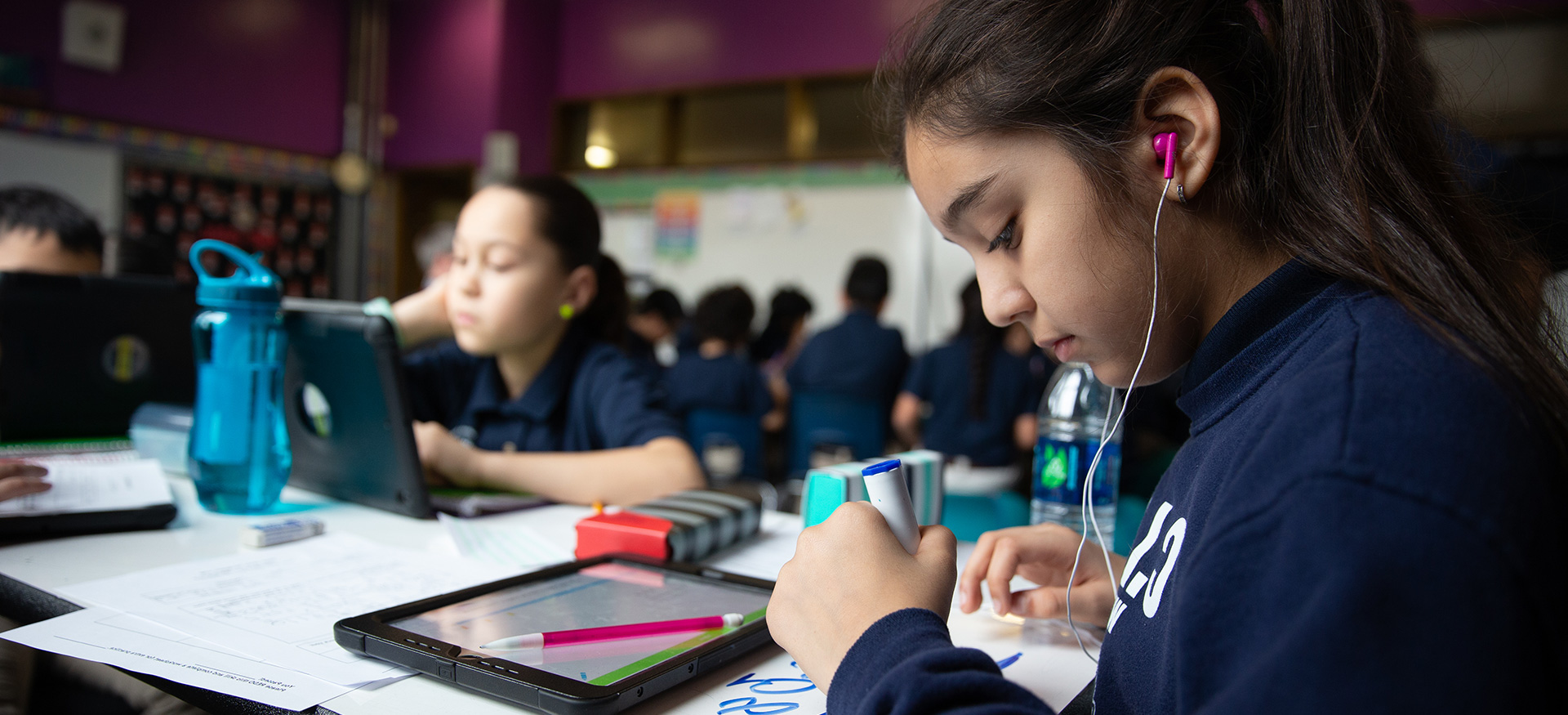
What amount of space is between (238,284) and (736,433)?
2267mm

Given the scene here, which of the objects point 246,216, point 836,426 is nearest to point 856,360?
point 836,426

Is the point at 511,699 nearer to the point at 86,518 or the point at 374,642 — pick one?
the point at 374,642

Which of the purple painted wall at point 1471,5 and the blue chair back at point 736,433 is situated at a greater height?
the purple painted wall at point 1471,5

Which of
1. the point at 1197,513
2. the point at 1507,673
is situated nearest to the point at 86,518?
the point at 1197,513

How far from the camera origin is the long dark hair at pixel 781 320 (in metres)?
4.48

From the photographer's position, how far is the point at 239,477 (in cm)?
108

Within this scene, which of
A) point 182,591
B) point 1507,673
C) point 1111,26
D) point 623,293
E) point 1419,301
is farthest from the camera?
point 623,293

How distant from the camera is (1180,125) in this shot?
57 cm

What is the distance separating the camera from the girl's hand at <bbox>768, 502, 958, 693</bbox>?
54 cm

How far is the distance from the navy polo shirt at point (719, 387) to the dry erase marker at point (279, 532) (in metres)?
2.30

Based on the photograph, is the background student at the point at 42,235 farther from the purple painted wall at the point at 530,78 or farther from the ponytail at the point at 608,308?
the purple painted wall at the point at 530,78

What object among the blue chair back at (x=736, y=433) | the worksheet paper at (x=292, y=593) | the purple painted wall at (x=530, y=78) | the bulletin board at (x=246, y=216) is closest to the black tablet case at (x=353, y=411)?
the worksheet paper at (x=292, y=593)

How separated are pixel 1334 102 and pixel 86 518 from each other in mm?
1189

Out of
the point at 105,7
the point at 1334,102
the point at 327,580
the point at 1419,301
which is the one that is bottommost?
the point at 327,580
